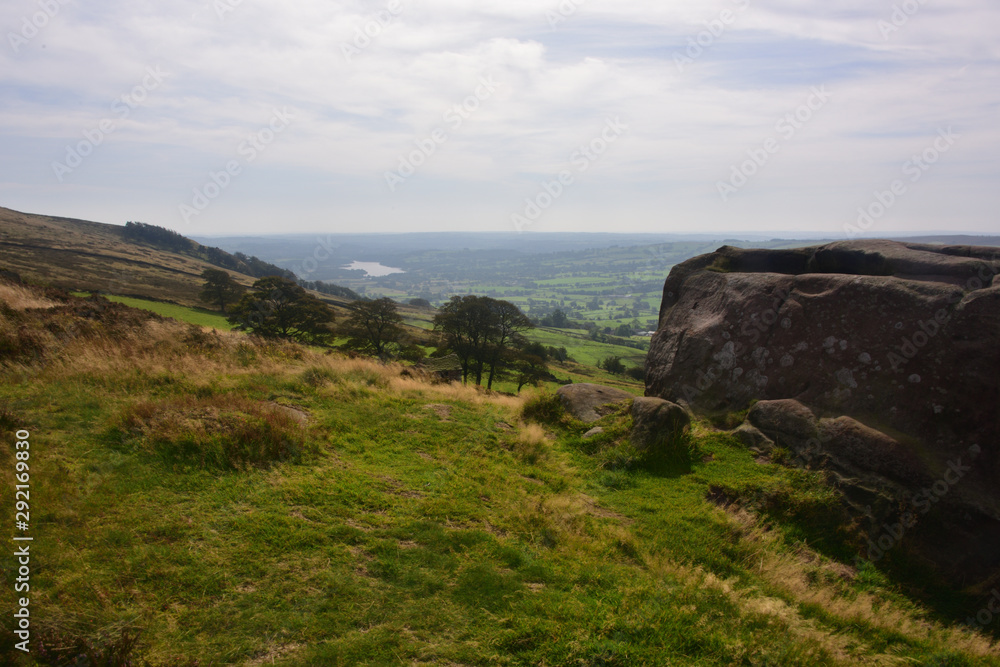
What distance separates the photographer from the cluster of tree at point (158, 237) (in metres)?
173

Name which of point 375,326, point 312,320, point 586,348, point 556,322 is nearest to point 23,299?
point 312,320

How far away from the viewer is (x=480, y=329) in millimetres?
44031

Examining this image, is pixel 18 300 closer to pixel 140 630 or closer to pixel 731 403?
pixel 140 630

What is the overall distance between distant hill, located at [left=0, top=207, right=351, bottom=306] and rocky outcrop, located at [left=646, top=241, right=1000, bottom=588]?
52.8 m

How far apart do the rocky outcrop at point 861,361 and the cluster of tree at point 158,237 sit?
201050mm

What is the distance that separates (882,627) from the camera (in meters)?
6.37

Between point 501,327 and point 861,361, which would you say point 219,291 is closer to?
point 501,327

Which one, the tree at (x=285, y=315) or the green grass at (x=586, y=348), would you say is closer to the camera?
the tree at (x=285, y=315)

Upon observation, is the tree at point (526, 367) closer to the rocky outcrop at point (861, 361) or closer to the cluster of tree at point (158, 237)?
the rocky outcrop at point (861, 361)

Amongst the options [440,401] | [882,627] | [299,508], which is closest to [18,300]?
[440,401]

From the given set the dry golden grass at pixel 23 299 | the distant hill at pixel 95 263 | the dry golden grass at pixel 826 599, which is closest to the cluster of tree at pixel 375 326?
the dry golden grass at pixel 23 299

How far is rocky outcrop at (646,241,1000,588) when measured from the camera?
29.0 ft

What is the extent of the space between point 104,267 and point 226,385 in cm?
10788

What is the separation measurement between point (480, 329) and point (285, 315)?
1651cm
